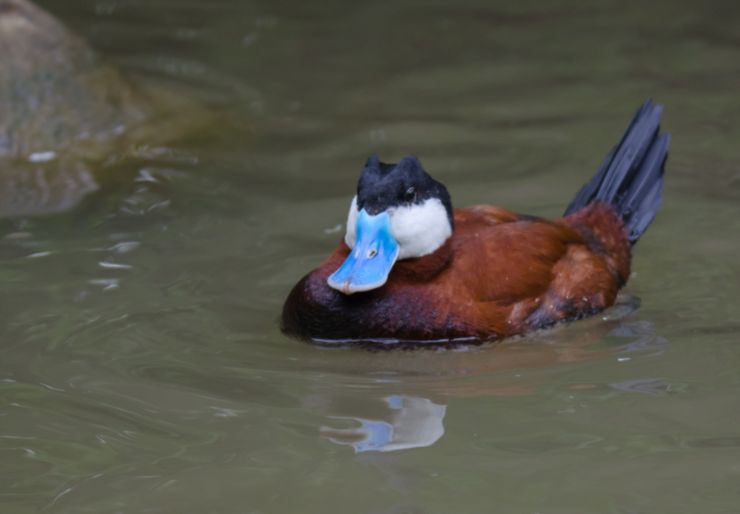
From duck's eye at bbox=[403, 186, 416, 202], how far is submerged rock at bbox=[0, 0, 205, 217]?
7.66ft

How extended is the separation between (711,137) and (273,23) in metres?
3.82

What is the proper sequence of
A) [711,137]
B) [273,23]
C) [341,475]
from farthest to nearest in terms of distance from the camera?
[273,23], [711,137], [341,475]

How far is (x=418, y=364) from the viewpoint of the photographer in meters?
4.60

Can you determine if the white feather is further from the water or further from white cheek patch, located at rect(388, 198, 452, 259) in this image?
the water

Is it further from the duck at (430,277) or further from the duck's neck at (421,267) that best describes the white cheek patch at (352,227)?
the duck's neck at (421,267)

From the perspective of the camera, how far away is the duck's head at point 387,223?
4.63 metres

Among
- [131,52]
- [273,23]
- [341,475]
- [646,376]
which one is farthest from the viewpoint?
[273,23]

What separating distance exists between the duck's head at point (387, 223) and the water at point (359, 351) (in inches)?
12.1

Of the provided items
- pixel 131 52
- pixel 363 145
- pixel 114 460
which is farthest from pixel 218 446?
pixel 131 52

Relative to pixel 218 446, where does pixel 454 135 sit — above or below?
above

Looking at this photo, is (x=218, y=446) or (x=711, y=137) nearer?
(x=218, y=446)

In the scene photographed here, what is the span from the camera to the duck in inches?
185

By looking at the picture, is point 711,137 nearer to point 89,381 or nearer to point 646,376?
point 646,376

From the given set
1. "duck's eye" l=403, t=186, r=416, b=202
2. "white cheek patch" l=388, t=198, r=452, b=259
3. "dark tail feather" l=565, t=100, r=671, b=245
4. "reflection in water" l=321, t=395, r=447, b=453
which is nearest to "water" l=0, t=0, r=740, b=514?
"reflection in water" l=321, t=395, r=447, b=453
